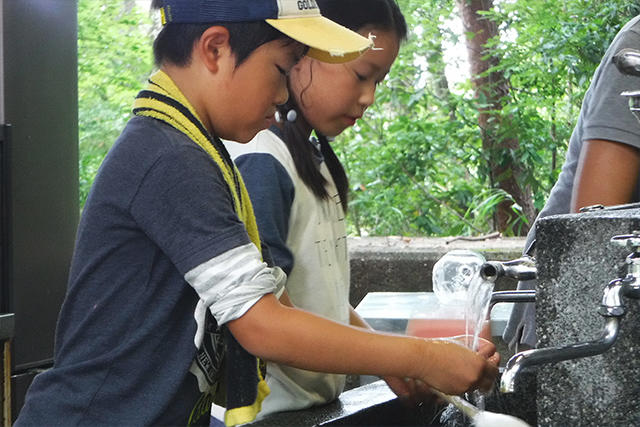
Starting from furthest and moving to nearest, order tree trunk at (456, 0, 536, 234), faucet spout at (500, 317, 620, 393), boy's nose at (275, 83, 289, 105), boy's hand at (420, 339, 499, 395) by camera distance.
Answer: tree trunk at (456, 0, 536, 234) < boy's nose at (275, 83, 289, 105) < boy's hand at (420, 339, 499, 395) < faucet spout at (500, 317, 620, 393)

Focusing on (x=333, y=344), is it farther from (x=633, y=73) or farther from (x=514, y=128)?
(x=514, y=128)

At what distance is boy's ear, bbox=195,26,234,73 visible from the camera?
144 cm

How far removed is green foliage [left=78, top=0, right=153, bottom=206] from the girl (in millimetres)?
3522

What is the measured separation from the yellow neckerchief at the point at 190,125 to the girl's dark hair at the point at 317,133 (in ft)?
1.18

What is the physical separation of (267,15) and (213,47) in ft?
0.35

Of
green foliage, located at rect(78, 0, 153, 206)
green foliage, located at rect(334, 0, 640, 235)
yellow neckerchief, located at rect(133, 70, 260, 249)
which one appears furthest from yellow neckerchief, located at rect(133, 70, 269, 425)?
green foliage, located at rect(78, 0, 153, 206)

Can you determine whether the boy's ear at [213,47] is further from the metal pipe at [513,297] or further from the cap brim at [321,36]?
the metal pipe at [513,297]

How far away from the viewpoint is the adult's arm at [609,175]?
5.49 feet

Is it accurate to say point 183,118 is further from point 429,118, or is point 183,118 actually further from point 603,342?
point 429,118

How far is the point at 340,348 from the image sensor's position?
130 cm

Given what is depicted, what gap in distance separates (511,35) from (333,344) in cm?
392

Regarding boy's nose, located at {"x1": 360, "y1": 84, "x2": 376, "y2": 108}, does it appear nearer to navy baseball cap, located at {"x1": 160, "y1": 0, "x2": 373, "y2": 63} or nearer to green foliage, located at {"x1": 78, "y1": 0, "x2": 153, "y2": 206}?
navy baseball cap, located at {"x1": 160, "y1": 0, "x2": 373, "y2": 63}

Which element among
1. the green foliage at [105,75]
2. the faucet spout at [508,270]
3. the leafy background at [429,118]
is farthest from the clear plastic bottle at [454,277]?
the green foliage at [105,75]

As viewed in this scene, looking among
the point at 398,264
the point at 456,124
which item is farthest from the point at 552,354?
the point at 456,124
